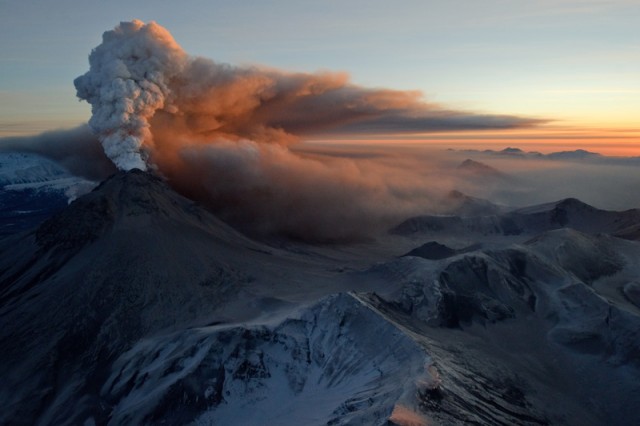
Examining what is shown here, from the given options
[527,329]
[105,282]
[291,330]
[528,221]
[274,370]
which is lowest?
[528,221]

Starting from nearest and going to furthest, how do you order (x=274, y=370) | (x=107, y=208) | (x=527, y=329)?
(x=274, y=370)
(x=527, y=329)
(x=107, y=208)

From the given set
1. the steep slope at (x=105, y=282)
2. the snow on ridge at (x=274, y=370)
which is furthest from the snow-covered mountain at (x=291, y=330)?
the steep slope at (x=105, y=282)

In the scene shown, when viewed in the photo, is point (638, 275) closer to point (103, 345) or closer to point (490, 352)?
point (490, 352)

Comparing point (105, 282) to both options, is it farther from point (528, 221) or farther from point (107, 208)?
point (528, 221)

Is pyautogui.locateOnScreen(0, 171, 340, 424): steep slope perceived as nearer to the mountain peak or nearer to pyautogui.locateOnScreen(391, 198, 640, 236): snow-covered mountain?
the mountain peak

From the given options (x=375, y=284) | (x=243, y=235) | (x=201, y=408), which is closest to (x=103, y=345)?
(x=201, y=408)

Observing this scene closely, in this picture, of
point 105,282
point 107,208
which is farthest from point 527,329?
point 107,208

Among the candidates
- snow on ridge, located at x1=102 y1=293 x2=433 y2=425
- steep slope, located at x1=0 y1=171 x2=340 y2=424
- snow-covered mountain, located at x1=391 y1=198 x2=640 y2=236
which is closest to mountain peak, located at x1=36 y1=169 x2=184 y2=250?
steep slope, located at x1=0 y1=171 x2=340 y2=424

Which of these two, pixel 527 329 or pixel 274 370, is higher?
pixel 274 370

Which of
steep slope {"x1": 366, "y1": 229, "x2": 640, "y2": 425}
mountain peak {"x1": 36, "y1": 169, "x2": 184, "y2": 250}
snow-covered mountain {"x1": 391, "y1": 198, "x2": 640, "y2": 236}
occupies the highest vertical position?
mountain peak {"x1": 36, "y1": 169, "x2": 184, "y2": 250}
